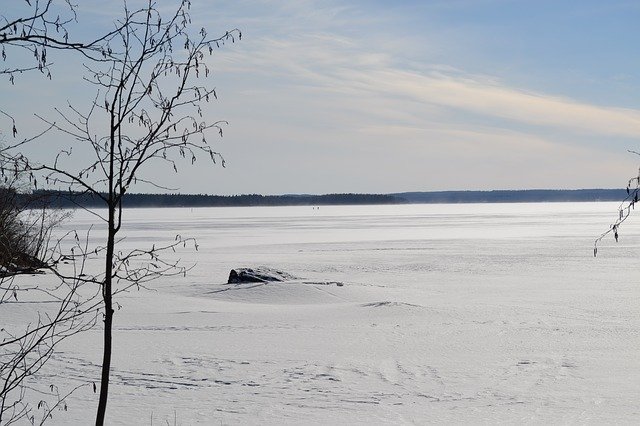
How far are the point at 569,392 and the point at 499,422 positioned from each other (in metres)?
1.45

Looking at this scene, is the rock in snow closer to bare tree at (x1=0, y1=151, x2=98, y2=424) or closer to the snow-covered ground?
the snow-covered ground

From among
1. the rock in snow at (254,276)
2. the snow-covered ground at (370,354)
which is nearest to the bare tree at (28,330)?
the snow-covered ground at (370,354)

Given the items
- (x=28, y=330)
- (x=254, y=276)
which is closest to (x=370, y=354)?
(x=28, y=330)

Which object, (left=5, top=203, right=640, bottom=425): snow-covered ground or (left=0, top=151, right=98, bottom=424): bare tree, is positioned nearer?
(left=0, top=151, right=98, bottom=424): bare tree

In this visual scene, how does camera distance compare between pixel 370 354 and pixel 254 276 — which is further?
pixel 254 276

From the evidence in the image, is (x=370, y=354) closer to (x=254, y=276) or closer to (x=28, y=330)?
(x=28, y=330)

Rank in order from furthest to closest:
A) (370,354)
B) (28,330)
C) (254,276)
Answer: (254,276), (28,330), (370,354)

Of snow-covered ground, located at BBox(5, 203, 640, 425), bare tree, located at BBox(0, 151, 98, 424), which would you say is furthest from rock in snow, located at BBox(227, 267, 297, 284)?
bare tree, located at BBox(0, 151, 98, 424)

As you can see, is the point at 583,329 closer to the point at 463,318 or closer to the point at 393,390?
the point at 463,318

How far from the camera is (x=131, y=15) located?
2.97 metres

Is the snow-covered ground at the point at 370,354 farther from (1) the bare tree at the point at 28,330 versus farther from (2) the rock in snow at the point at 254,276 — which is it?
(2) the rock in snow at the point at 254,276

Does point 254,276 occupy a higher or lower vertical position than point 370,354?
higher

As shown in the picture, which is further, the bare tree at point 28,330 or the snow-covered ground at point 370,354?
the snow-covered ground at point 370,354

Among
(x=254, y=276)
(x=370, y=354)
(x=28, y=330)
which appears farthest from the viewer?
(x=254, y=276)
